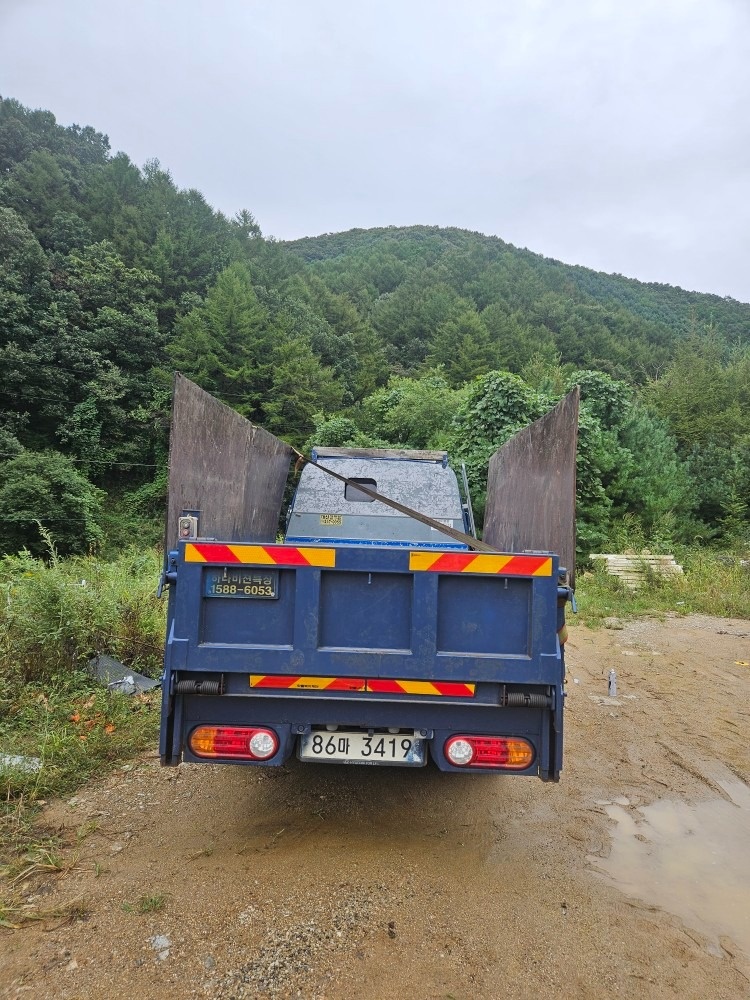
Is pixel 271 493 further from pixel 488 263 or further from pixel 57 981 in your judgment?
pixel 488 263

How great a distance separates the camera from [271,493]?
4965mm

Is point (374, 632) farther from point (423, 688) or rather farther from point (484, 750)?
point (484, 750)

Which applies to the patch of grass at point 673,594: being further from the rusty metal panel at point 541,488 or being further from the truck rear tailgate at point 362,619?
the truck rear tailgate at point 362,619

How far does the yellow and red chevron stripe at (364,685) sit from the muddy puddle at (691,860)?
1.14 meters

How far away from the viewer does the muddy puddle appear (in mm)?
2432

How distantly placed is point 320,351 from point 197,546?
41.0 metres

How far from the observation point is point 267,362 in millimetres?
31641

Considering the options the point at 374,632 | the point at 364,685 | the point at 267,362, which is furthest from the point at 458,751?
the point at 267,362

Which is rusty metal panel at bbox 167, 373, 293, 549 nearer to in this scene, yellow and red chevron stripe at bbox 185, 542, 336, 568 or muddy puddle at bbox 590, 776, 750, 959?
yellow and red chevron stripe at bbox 185, 542, 336, 568

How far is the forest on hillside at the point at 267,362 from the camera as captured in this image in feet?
50.8

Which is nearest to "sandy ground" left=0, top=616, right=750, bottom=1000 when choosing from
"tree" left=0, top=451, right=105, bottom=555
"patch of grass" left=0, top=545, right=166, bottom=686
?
"patch of grass" left=0, top=545, right=166, bottom=686

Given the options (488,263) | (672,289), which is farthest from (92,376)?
(672,289)

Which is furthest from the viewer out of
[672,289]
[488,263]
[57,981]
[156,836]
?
[672,289]

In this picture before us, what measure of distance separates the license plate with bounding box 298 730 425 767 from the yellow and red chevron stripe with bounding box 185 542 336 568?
81cm
